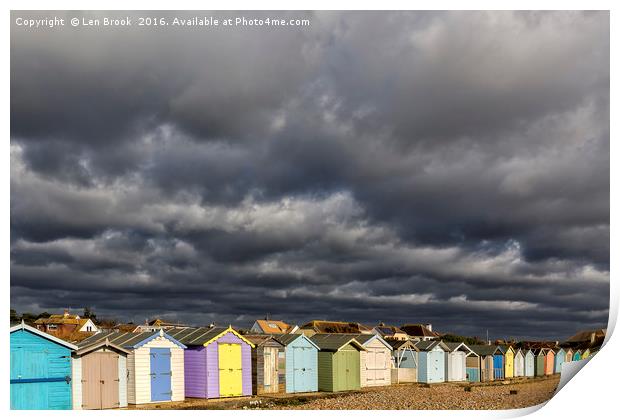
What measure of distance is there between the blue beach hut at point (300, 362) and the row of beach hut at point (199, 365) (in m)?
0.03

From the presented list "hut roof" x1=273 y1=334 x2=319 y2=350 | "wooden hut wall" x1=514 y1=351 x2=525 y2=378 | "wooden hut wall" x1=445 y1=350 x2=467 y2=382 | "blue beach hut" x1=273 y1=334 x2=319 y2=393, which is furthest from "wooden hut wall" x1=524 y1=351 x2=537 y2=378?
"hut roof" x1=273 y1=334 x2=319 y2=350

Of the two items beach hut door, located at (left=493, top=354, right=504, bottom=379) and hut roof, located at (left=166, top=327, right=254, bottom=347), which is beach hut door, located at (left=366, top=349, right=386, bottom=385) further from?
beach hut door, located at (left=493, top=354, right=504, bottom=379)

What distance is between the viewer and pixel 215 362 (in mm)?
22359

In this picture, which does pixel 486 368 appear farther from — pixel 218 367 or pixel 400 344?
pixel 218 367

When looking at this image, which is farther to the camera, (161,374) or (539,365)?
(539,365)

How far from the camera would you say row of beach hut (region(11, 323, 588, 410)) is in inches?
719

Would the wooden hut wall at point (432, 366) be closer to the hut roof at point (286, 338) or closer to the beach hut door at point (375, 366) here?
the beach hut door at point (375, 366)

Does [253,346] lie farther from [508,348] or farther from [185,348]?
[508,348]

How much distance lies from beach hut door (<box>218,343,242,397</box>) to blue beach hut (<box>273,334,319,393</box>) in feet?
7.34

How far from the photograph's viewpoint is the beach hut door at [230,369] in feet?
74.0

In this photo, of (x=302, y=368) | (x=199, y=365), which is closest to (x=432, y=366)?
(x=302, y=368)

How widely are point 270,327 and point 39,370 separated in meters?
15.4
